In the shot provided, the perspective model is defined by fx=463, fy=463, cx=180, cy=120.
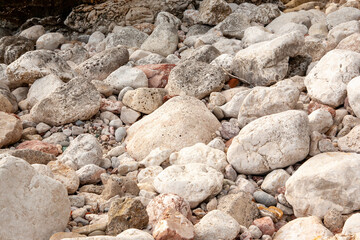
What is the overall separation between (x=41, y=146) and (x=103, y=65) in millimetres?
2076

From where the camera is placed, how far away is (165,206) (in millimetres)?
3254

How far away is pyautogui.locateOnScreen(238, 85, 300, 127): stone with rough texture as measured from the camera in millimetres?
4516

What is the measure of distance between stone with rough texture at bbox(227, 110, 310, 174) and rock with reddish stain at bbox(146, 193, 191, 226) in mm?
837

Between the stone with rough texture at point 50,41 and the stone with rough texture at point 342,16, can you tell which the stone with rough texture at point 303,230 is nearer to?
the stone with rough texture at point 342,16

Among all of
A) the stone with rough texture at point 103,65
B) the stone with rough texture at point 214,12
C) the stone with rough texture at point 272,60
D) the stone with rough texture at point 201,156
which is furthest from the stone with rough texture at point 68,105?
the stone with rough texture at point 214,12

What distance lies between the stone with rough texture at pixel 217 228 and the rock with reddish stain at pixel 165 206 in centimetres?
21

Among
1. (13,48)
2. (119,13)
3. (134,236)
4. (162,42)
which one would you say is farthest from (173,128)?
(119,13)

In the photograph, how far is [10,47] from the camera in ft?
24.3

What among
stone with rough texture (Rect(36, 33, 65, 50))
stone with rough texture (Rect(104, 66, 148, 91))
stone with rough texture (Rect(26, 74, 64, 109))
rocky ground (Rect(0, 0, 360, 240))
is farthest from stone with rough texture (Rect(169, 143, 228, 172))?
stone with rough texture (Rect(36, 33, 65, 50))

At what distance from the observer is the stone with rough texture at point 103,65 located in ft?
21.1

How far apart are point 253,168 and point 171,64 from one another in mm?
2799

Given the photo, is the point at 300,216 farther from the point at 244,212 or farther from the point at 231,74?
the point at 231,74

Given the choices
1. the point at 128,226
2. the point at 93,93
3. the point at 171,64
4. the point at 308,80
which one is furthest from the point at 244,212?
the point at 171,64

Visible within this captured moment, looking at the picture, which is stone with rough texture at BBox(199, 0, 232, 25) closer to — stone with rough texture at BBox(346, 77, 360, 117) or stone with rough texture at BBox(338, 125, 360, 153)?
stone with rough texture at BBox(346, 77, 360, 117)
